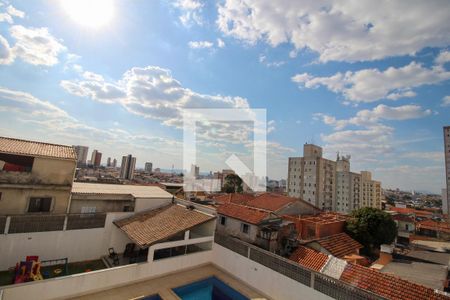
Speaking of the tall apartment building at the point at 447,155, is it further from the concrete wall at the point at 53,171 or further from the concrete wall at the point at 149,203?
the concrete wall at the point at 53,171

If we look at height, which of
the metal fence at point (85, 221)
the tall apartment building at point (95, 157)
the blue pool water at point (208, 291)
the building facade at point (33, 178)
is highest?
the tall apartment building at point (95, 157)

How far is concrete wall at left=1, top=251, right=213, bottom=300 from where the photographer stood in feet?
26.4

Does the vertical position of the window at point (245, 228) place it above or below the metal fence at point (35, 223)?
below

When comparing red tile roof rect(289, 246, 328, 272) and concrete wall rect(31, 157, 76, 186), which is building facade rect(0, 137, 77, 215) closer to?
concrete wall rect(31, 157, 76, 186)

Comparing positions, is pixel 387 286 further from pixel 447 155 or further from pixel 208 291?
pixel 447 155

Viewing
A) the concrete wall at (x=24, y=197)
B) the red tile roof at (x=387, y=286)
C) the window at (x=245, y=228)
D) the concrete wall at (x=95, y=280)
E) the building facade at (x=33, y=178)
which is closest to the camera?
the concrete wall at (x=95, y=280)

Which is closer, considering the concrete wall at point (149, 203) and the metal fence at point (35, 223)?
the metal fence at point (35, 223)

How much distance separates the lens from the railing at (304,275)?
25.5 feet

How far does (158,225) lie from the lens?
12477 millimetres

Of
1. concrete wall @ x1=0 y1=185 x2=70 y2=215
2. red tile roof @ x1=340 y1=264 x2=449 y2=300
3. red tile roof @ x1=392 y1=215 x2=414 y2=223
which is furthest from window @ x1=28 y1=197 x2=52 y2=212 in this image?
red tile roof @ x1=392 y1=215 x2=414 y2=223

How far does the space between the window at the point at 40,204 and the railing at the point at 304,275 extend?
34.2 ft

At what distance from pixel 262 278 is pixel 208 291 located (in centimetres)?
266

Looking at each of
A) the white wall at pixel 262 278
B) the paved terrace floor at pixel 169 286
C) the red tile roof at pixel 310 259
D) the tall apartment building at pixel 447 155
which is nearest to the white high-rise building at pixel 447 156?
the tall apartment building at pixel 447 155

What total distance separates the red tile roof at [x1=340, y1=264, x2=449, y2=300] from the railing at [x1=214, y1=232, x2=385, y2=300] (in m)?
1.06
